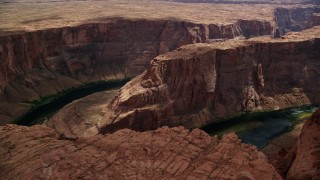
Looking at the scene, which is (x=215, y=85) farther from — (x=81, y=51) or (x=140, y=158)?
(x=140, y=158)

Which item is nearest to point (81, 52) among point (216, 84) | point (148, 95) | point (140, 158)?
point (148, 95)

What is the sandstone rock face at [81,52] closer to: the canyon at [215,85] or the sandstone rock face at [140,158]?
the canyon at [215,85]

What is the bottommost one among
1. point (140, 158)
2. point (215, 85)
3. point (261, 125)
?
point (261, 125)

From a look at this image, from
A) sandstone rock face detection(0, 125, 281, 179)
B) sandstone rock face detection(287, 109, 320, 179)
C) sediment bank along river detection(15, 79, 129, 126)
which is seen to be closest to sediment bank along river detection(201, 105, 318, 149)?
sandstone rock face detection(287, 109, 320, 179)

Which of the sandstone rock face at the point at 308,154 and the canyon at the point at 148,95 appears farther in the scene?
the sandstone rock face at the point at 308,154

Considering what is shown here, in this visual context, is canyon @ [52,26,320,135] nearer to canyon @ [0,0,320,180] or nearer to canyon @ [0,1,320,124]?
canyon @ [0,0,320,180]

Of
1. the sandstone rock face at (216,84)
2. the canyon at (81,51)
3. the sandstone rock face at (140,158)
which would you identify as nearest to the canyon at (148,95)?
the sandstone rock face at (140,158)
